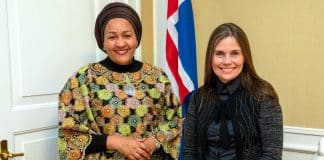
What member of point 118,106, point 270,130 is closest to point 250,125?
point 270,130

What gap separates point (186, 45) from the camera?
241 cm

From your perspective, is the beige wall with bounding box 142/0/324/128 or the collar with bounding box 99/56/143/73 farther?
the beige wall with bounding box 142/0/324/128

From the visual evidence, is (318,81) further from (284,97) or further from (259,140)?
(259,140)

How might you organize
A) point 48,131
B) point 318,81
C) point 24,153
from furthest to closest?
point 318,81 < point 48,131 < point 24,153

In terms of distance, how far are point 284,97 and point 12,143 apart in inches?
55.9

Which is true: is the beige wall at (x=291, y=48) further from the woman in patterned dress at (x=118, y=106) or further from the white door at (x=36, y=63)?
the white door at (x=36, y=63)

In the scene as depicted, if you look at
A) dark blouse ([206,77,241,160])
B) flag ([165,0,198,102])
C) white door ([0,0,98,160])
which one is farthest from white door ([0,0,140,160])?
dark blouse ([206,77,241,160])

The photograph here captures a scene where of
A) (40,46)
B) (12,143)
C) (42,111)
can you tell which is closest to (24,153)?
(12,143)

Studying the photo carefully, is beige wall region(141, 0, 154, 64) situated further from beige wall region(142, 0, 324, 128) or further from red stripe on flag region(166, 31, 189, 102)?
beige wall region(142, 0, 324, 128)

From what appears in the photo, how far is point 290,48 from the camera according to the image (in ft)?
7.05

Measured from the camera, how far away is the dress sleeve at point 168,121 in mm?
1734

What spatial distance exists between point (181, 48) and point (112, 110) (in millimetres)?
897

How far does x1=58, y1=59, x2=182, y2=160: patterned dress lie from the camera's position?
162 centimetres

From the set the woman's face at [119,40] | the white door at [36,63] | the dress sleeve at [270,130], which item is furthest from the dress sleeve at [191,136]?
the white door at [36,63]
